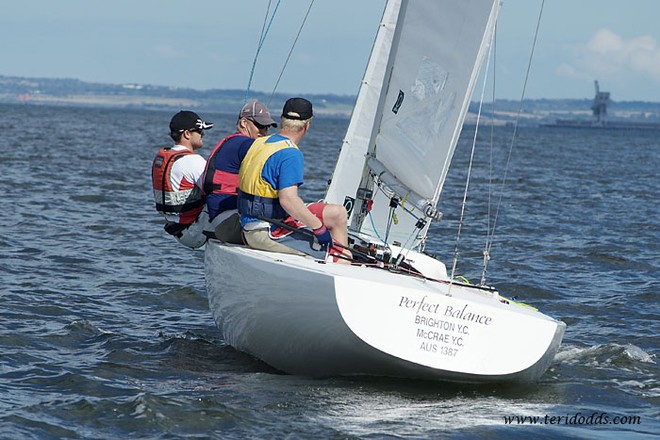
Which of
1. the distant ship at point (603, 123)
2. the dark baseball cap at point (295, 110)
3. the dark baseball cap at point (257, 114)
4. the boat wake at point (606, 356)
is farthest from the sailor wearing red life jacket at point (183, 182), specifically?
the distant ship at point (603, 123)

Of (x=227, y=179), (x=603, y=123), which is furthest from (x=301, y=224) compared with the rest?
(x=603, y=123)

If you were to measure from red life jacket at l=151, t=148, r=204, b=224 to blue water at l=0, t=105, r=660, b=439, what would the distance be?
0.94 meters

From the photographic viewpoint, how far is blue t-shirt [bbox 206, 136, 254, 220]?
24.0 ft

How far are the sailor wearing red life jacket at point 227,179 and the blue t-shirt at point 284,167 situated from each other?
56cm

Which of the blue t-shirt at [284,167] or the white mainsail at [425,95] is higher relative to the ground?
the white mainsail at [425,95]

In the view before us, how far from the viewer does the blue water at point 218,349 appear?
5.85 m

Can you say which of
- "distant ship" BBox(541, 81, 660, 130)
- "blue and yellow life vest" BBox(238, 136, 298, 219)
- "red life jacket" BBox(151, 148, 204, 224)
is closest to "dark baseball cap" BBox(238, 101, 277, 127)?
"red life jacket" BBox(151, 148, 204, 224)

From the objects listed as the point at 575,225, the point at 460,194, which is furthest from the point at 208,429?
the point at 460,194

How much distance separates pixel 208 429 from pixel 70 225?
348 inches

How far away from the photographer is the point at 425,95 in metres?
7.74

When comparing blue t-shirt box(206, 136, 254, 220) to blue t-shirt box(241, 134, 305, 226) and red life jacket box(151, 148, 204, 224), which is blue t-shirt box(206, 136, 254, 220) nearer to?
red life jacket box(151, 148, 204, 224)

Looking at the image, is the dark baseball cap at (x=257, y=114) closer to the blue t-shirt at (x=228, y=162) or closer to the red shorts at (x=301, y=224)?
the blue t-shirt at (x=228, y=162)

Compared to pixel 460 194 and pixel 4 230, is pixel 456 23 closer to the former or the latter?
pixel 4 230

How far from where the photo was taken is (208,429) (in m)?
5.70
